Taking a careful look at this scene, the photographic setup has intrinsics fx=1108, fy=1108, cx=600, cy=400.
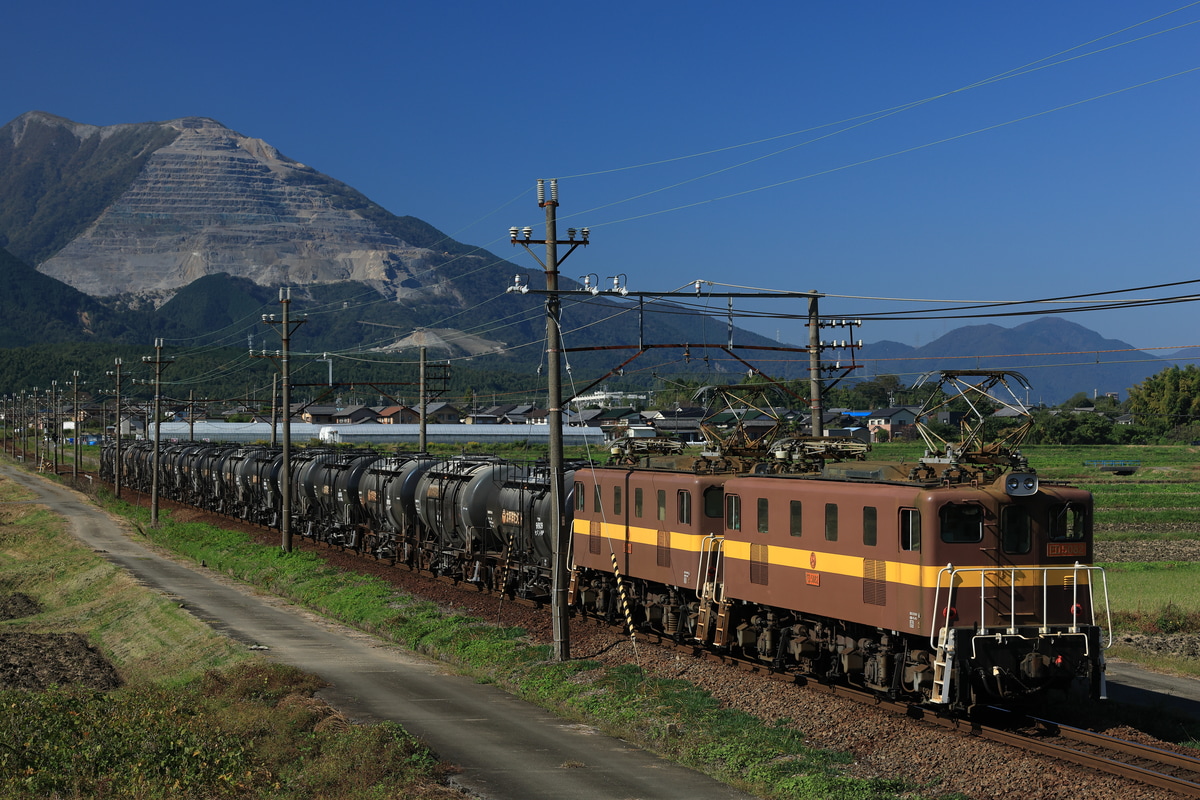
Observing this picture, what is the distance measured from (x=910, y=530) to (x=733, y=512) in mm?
5795

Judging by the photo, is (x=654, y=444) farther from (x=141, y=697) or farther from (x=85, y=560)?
(x=85, y=560)

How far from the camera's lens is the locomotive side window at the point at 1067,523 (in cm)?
1898

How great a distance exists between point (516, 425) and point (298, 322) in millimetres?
113974

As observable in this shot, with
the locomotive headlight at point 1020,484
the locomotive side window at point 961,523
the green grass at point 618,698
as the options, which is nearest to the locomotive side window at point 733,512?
the green grass at point 618,698

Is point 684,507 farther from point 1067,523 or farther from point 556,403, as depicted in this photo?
point 1067,523

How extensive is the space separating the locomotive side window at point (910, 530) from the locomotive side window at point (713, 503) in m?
6.60

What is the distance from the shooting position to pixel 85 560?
50.3 meters

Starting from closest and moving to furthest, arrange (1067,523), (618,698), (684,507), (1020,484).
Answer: (1020,484), (1067,523), (618,698), (684,507)

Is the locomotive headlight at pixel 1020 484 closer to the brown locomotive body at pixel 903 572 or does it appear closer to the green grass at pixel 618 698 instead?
the brown locomotive body at pixel 903 572

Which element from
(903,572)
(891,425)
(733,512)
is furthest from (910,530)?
(891,425)

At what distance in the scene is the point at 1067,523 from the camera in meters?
19.1

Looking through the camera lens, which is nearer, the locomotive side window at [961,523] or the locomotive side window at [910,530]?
the locomotive side window at [961,523]

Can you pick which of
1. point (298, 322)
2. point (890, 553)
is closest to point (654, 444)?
point (890, 553)

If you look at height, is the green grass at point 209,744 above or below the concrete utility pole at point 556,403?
below
